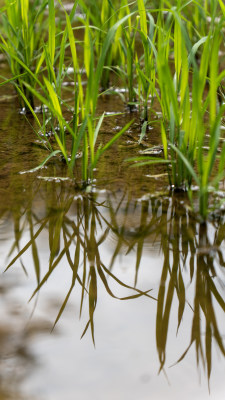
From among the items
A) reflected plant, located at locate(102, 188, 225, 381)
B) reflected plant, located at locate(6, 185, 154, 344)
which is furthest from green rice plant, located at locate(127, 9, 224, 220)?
reflected plant, located at locate(6, 185, 154, 344)

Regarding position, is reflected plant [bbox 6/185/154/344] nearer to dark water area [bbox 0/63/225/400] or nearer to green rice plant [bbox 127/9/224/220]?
dark water area [bbox 0/63/225/400]

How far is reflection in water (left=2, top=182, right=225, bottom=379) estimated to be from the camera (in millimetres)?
1013

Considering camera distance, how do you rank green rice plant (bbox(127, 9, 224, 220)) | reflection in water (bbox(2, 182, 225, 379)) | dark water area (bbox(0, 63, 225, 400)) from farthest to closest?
green rice plant (bbox(127, 9, 224, 220)), reflection in water (bbox(2, 182, 225, 379)), dark water area (bbox(0, 63, 225, 400))

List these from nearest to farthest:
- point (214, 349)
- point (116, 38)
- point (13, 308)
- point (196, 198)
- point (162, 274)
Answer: point (214, 349)
point (13, 308)
point (162, 274)
point (196, 198)
point (116, 38)

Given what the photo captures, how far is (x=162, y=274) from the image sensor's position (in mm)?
1141

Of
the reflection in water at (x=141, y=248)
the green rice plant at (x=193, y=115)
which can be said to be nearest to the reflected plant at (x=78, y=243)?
the reflection in water at (x=141, y=248)

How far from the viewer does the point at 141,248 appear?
1228mm

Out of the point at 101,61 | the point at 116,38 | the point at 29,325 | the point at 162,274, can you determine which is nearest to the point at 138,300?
the point at 162,274

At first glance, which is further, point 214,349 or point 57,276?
point 57,276

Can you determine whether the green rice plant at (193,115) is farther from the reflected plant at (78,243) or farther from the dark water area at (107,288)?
the reflected plant at (78,243)

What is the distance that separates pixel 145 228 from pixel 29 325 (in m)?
0.41

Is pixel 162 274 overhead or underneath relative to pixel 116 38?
underneath

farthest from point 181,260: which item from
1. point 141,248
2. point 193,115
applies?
point 193,115

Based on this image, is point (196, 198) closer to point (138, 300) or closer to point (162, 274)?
point (162, 274)
